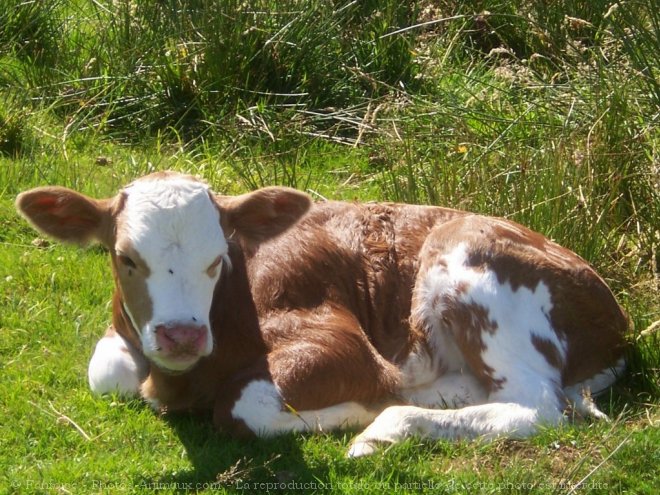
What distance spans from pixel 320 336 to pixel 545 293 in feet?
4.11

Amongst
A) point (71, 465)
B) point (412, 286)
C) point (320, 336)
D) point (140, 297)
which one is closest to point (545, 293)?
point (412, 286)

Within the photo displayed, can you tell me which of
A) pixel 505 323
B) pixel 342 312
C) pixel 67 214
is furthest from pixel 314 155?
pixel 67 214

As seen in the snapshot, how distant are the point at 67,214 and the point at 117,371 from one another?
2.86 feet

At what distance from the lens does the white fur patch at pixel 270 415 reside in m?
6.00

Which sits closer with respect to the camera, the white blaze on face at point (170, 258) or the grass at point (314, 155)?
the white blaze on face at point (170, 258)

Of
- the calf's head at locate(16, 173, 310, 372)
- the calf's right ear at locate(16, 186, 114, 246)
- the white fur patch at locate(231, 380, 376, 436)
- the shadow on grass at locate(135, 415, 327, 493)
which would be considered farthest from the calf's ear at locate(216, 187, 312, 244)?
the shadow on grass at locate(135, 415, 327, 493)

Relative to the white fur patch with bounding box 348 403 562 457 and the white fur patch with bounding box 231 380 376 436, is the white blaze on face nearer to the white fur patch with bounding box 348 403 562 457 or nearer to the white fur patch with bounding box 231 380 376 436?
the white fur patch with bounding box 231 380 376 436

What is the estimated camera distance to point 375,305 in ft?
22.5

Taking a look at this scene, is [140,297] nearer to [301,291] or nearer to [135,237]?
[135,237]

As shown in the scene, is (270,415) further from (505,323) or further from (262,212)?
(505,323)

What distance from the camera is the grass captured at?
575cm

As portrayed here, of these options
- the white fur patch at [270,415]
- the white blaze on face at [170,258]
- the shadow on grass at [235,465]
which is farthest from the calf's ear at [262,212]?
the shadow on grass at [235,465]

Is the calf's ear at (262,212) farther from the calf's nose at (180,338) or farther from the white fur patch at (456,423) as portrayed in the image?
the white fur patch at (456,423)

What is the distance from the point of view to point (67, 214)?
245 inches
